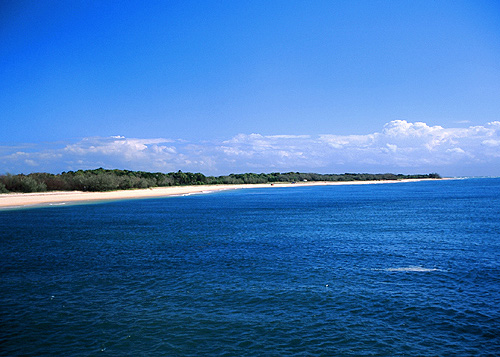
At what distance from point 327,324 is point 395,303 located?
112 inches

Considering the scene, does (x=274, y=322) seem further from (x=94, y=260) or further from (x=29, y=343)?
(x=94, y=260)

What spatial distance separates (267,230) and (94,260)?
542 inches

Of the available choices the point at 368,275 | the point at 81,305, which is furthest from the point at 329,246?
the point at 81,305

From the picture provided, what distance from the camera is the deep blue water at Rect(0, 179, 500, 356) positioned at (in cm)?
930

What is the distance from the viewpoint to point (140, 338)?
31.4 feet

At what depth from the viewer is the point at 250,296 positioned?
497 inches

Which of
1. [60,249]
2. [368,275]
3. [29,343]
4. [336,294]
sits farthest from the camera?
[60,249]

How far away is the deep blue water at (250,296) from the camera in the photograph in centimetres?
930

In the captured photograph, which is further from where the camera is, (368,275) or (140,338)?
(368,275)

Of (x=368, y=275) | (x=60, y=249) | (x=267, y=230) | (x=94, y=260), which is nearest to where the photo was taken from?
(x=368, y=275)

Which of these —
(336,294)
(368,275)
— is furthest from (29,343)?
(368,275)

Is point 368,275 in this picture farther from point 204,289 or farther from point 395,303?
point 204,289

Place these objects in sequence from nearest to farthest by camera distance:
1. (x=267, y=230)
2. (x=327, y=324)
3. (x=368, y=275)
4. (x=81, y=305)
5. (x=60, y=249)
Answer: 1. (x=327, y=324)
2. (x=81, y=305)
3. (x=368, y=275)
4. (x=60, y=249)
5. (x=267, y=230)

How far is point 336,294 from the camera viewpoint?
1277 centimetres
